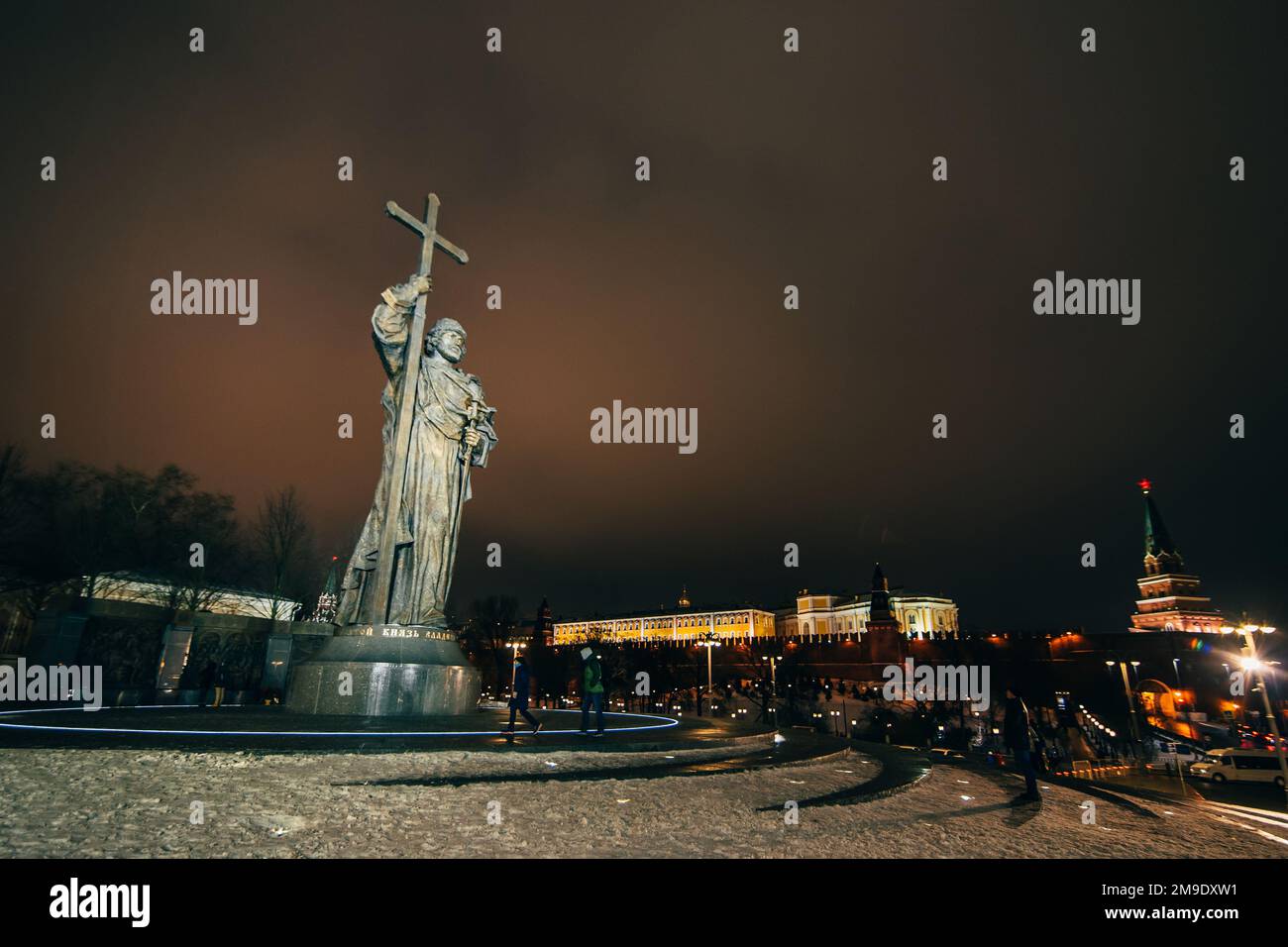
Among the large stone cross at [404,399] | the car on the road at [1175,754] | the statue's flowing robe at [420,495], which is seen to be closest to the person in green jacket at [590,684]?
the statue's flowing robe at [420,495]

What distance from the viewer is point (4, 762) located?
5.79 meters

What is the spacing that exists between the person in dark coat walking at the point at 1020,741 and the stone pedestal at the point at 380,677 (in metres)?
8.60

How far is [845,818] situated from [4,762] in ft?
26.2

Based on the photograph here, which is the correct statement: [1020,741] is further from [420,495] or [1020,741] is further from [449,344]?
[449,344]

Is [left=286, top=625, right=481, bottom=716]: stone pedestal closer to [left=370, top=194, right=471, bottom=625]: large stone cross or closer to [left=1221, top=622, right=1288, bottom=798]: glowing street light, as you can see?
[left=370, top=194, right=471, bottom=625]: large stone cross

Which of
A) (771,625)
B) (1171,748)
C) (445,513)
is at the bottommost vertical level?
(771,625)

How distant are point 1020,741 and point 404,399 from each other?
11.4m

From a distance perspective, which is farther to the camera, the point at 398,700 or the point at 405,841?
the point at 398,700

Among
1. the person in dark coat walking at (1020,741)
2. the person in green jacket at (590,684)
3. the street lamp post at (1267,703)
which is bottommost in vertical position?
the street lamp post at (1267,703)

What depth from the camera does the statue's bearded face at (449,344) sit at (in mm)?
12188

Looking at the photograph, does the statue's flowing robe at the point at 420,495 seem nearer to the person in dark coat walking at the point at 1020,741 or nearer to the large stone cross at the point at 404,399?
the large stone cross at the point at 404,399
